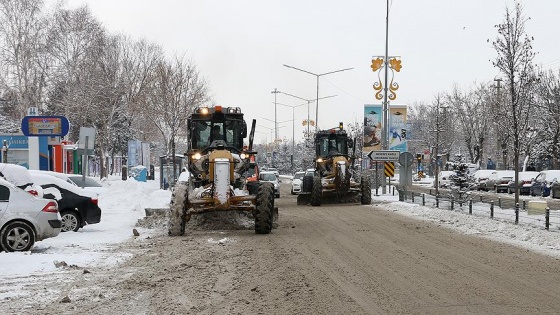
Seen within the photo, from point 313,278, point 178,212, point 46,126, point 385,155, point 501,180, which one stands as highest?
point 46,126

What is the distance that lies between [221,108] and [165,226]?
12.0 feet

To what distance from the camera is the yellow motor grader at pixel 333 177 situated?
30.8m

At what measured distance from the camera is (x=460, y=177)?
30812 mm

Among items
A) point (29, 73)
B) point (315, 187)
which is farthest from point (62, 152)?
point (315, 187)

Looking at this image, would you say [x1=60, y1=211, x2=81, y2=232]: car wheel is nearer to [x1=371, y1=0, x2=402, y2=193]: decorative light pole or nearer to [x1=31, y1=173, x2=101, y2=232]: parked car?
[x1=31, y1=173, x2=101, y2=232]: parked car

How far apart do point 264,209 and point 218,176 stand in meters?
1.37

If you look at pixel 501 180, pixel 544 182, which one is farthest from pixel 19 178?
pixel 501 180

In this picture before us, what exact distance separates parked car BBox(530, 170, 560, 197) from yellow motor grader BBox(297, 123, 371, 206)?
1500cm

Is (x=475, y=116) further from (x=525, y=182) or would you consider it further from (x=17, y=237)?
(x=17, y=237)

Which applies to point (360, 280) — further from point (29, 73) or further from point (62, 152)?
point (29, 73)

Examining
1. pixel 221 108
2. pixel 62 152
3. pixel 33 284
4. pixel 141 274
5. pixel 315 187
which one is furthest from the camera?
pixel 62 152

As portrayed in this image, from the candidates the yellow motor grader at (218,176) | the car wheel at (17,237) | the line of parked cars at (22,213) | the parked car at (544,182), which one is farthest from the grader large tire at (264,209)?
the parked car at (544,182)

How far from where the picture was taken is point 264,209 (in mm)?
17422

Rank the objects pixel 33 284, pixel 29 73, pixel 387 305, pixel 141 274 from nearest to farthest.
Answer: pixel 387 305, pixel 33 284, pixel 141 274, pixel 29 73
